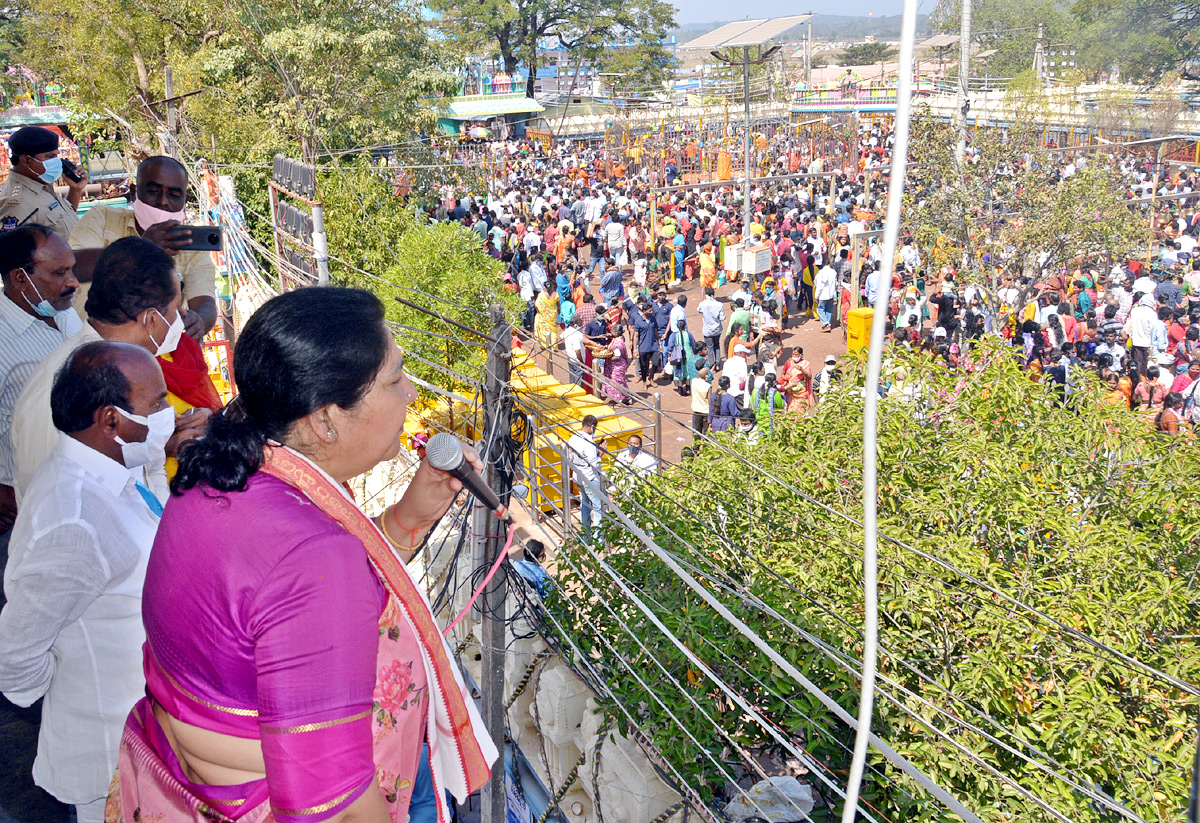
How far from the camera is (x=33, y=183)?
495 centimetres

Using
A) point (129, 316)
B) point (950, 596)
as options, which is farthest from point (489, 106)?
point (950, 596)

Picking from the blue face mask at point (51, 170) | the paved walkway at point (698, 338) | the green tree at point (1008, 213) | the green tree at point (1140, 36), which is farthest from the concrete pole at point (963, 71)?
the green tree at point (1140, 36)

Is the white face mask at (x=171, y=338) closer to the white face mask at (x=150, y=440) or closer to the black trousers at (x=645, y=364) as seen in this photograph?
the white face mask at (x=150, y=440)

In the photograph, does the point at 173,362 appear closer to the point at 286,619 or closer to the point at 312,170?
the point at 286,619

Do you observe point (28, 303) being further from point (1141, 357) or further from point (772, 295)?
point (772, 295)

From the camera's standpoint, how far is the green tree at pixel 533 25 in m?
37.2

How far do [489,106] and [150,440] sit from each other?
37.8 meters

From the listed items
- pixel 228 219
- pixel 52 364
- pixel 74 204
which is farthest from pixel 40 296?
pixel 228 219

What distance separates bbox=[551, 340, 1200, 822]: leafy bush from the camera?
2645 mm

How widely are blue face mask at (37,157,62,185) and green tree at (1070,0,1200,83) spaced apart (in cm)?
3781

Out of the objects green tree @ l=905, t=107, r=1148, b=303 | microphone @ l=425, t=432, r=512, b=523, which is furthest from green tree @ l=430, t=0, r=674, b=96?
microphone @ l=425, t=432, r=512, b=523

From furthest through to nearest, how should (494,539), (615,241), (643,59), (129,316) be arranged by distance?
1. (643,59)
2. (615,241)
3. (129,316)
4. (494,539)

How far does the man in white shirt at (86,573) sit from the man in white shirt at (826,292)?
12.7 m

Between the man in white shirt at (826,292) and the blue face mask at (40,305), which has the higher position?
the blue face mask at (40,305)
